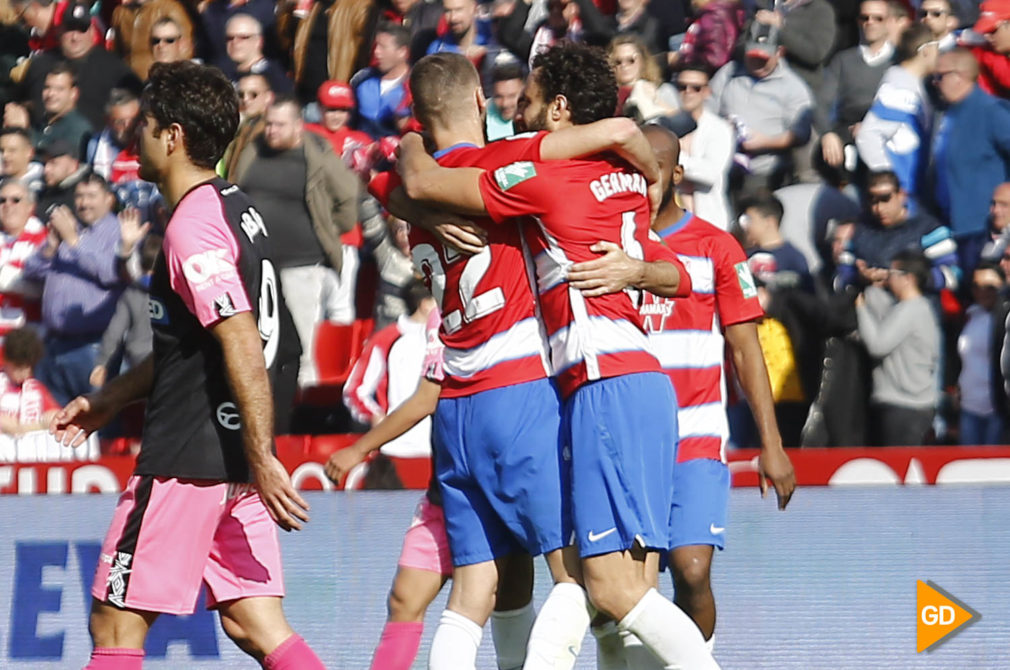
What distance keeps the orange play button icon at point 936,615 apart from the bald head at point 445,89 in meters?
3.29

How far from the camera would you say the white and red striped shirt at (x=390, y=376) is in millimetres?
8812

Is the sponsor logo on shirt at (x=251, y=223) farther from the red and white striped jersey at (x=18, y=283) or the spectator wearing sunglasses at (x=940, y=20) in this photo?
the red and white striped jersey at (x=18, y=283)

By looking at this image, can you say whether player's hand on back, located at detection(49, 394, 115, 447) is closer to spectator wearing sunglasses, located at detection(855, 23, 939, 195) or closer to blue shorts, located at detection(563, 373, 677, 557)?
blue shorts, located at detection(563, 373, 677, 557)

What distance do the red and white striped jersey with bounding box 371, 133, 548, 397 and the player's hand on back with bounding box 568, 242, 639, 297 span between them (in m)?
0.23

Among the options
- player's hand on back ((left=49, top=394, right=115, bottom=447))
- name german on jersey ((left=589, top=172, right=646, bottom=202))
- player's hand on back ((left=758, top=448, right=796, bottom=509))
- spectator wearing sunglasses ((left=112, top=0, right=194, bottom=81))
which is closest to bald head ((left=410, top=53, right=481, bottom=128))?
name german on jersey ((left=589, top=172, right=646, bottom=202))

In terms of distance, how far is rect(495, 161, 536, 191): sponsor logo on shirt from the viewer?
4.70 metres

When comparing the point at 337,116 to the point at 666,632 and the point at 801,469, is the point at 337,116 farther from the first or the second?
the point at 666,632

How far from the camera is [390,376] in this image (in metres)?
9.02

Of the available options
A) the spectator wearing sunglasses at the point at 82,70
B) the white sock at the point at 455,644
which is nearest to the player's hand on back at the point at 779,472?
the white sock at the point at 455,644

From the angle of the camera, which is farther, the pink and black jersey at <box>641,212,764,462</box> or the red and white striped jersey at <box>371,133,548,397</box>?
the pink and black jersey at <box>641,212,764,462</box>

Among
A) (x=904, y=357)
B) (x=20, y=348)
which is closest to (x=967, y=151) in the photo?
(x=904, y=357)

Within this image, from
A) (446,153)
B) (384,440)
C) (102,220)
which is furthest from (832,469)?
(102,220)

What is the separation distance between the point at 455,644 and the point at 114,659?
102cm

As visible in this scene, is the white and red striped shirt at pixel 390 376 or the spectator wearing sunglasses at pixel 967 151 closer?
the white and red striped shirt at pixel 390 376
